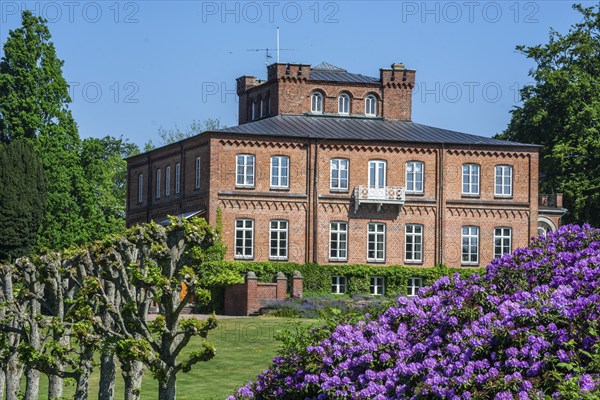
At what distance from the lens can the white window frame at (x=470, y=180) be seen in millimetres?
62116

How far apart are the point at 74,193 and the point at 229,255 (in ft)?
45.1

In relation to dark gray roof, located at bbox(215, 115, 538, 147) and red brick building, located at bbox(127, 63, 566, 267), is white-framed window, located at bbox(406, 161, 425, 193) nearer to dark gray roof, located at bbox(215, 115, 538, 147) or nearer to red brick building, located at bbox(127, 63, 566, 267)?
red brick building, located at bbox(127, 63, 566, 267)

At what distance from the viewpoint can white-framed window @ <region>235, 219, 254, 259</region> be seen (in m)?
58.5

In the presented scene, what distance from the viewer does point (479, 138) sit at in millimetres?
63469

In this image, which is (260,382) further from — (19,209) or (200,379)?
(19,209)

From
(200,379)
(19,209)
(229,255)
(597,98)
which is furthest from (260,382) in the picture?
(597,98)

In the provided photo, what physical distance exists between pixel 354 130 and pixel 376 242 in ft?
19.4

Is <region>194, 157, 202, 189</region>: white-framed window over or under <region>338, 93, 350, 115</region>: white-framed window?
under

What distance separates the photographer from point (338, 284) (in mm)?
59562

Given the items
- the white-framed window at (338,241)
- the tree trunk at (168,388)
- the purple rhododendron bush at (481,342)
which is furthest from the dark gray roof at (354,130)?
the purple rhododendron bush at (481,342)

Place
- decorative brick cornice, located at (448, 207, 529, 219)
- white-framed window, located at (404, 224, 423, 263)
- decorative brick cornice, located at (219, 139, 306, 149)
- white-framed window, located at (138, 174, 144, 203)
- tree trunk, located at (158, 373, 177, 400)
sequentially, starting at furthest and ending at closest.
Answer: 1. white-framed window, located at (138, 174, 144, 203)
2. decorative brick cornice, located at (448, 207, 529, 219)
3. white-framed window, located at (404, 224, 423, 263)
4. decorative brick cornice, located at (219, 139, 306, 149)
5. tree trunk, located at (158, 373, 177, 400)

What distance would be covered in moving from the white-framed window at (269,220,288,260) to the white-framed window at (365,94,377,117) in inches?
408

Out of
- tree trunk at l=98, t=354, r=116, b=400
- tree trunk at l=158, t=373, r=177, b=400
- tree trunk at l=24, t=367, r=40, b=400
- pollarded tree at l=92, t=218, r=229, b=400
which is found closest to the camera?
pollarded tree at l=92, t=218, r=229, b=400

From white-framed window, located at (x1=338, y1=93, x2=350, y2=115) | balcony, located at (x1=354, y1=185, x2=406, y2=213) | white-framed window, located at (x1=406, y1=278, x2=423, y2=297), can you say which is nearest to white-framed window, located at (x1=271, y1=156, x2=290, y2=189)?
balcony, located at (x1=354, y1=185, x2=406, y2=213)
